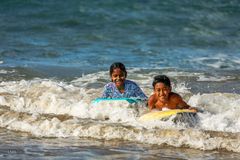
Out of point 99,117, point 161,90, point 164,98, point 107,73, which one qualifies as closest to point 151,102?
point 164,98

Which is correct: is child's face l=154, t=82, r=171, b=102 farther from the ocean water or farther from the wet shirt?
the wet shirt

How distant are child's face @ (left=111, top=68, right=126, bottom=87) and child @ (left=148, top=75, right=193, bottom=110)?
756 mm

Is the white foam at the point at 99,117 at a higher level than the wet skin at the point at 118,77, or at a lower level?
lower

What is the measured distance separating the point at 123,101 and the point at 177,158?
8.17ft

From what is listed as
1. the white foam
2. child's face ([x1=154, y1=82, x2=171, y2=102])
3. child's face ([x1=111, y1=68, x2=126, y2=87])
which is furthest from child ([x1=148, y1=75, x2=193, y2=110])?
child's face ([x1=111, y1=68, x2=126, y2=87])

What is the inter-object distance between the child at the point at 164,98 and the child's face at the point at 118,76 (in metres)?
0.76

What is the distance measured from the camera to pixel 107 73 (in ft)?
47.8

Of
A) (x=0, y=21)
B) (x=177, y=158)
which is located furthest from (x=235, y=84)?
(x=0, y=21)

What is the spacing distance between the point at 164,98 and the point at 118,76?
993 mm

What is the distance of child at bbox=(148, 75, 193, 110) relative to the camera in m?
8.82

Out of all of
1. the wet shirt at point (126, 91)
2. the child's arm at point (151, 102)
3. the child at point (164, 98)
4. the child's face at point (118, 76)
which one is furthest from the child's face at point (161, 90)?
the wet shirt at point (126, 91)

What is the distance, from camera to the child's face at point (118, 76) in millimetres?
9613

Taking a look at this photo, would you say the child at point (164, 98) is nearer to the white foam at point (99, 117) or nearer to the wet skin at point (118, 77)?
the white foam at point (99, 117)

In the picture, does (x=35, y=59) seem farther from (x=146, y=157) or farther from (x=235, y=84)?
(x=146, y=157)
